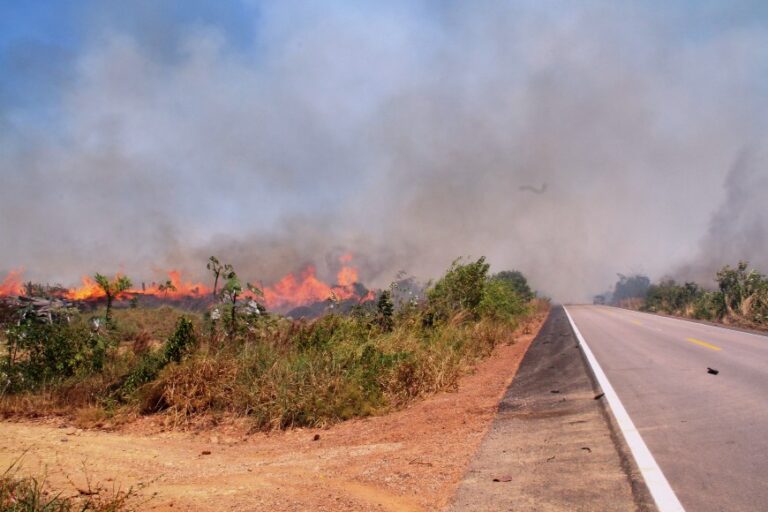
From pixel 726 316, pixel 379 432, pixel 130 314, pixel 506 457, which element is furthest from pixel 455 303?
pixel 726 316

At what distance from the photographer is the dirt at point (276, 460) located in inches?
163

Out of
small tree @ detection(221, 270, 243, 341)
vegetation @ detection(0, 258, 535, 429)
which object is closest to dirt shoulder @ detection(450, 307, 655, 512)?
vegetation @ detection(0, 258, 535, 429)

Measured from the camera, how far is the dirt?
415 centimetres

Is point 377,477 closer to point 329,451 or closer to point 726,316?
point 329,451

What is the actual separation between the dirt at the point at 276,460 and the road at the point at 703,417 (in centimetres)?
180

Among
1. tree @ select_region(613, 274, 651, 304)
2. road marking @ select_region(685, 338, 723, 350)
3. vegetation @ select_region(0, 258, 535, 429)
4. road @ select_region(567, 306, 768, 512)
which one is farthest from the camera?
tree @ select_region(613, 274, 651, 304)

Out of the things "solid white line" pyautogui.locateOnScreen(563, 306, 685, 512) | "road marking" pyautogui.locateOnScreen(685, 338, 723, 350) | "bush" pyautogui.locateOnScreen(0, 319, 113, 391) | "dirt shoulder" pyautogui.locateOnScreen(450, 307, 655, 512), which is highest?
"bush" pyautogui.locateOnScreen(0, 319, 113, 391)

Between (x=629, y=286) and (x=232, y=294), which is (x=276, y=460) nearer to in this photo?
(x=232, y=294)

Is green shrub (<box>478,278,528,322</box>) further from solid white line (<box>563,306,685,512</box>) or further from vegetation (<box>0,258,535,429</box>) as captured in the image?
solid white line (<box>563,306,685,512</box>)

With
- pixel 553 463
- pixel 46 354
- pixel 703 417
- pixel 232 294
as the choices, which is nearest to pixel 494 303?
pixel 232 294

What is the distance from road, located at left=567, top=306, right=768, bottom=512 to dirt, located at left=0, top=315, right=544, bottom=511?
1.80m

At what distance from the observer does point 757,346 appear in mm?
13664

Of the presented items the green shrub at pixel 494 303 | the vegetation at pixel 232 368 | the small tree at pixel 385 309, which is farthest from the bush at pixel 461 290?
the vegetation at pixel 232 368

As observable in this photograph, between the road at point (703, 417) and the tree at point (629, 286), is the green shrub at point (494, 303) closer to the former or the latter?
the road at point (703, 417)
